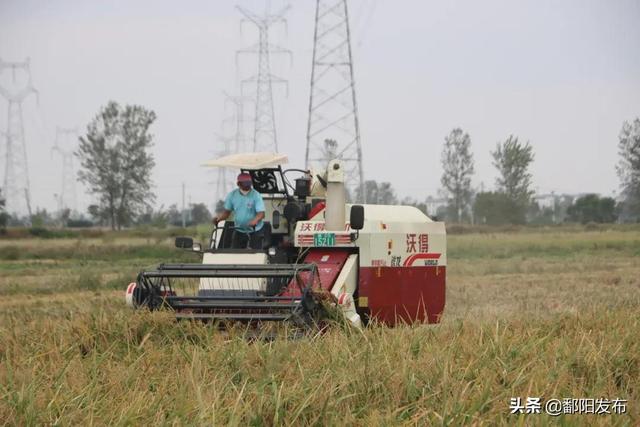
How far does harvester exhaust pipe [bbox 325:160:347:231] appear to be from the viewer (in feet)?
34.8

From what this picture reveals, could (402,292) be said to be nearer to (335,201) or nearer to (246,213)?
(335,201)

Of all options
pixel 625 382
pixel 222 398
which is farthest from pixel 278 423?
pixel 625 382

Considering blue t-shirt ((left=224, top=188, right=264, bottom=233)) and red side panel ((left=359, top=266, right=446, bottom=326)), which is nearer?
red side panel ((left=359, top=266, right=446, bottom=326))

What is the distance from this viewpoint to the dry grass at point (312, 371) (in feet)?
18.1

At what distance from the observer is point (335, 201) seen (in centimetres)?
1067

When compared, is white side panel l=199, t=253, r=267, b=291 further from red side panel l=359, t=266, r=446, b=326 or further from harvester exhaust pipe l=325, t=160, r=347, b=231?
red side panel l=359, t=266, r=446, b=326

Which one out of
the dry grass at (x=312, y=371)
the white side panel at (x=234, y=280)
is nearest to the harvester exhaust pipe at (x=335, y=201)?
the white side panel at (x=234, y=280)

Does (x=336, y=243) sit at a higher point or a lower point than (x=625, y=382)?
higher

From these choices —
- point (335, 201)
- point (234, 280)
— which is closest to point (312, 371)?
point (234, 280)

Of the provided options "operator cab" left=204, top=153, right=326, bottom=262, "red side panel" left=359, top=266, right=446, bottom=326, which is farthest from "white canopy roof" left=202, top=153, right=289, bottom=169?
"red side panel" left=359, top=266, right=446, bottom=326

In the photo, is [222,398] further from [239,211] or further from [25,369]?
[239,211]

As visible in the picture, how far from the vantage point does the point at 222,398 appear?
5859 mm

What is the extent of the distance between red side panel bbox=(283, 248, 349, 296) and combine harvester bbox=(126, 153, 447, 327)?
11 millimetres

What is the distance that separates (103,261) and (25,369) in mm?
24498
